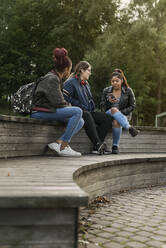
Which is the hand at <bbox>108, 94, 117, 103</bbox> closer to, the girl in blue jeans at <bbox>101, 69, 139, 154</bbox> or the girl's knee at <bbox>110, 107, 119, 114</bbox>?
the girl in blue jeans at <bbox>101, 69, 139, 154</bbox>

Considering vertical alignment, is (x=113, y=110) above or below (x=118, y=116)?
above

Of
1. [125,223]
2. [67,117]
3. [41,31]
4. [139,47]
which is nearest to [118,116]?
[67,117]

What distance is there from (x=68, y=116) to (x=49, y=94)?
1.44ft

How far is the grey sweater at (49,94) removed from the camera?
532cm

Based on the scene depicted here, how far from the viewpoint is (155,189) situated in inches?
248

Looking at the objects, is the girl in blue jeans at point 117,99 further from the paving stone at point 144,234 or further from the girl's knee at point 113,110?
the paving stone at point 144,234

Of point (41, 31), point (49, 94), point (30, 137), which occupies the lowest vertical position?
point (30, 137)

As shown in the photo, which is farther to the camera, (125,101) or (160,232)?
(125,101)

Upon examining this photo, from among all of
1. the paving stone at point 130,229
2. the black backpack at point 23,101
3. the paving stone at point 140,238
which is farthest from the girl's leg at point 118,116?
the paving stone at point 140,238

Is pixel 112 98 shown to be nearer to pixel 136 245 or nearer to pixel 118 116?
pixel 118 116

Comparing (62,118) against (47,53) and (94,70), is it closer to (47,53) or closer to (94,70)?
(94,70)

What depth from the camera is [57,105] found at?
5422mm

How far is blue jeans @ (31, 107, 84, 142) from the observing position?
17.7 feet

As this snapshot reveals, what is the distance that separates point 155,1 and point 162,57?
4.05 meters
